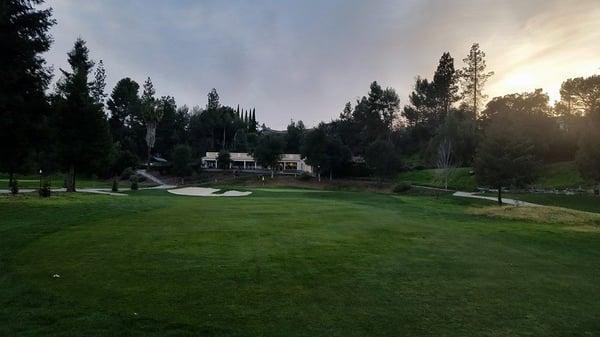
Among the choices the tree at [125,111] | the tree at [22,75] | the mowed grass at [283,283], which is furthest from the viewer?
the tree at [125,111]

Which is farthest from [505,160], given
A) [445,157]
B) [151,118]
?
[151,118]

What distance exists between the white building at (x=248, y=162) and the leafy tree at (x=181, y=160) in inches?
564

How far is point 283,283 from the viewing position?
24.7ft

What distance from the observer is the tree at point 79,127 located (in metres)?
34.4

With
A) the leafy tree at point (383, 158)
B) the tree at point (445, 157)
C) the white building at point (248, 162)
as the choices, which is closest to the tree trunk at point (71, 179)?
the leafy tree at point (383, 158)

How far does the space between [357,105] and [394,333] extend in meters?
95.1

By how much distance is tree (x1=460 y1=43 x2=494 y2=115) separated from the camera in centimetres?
8244

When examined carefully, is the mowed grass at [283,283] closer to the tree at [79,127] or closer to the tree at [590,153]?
the tree at [79,127]

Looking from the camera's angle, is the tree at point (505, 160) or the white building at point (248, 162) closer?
the tree at point (505, 160)

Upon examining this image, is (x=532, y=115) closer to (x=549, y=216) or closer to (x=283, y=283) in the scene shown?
(x=549, y=216)

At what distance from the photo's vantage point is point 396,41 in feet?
122

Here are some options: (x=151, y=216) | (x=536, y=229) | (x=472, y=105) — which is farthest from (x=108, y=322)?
(x=472, y=105)

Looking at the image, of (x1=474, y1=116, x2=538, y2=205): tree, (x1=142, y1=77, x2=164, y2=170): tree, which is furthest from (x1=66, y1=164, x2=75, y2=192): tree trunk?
(x1=142, y1=77, x2=164, y2=170): tree

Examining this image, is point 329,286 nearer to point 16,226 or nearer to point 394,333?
point 394,333
